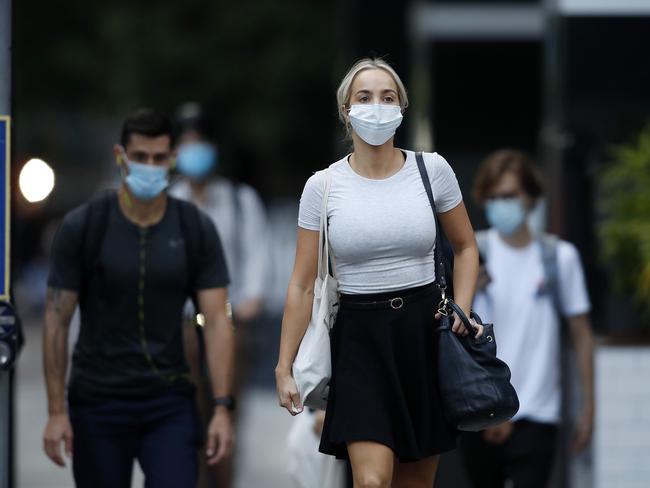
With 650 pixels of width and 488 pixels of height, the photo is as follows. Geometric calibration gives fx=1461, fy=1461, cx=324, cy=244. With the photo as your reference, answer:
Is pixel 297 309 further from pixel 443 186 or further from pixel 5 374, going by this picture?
pixel 5 374

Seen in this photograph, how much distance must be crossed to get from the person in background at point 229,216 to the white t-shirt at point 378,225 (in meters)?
3.05

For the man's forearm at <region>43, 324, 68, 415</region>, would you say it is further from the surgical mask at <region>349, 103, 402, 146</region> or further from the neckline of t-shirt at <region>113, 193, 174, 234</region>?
the surgical mask at <region>349, 103, 402, 146</region>

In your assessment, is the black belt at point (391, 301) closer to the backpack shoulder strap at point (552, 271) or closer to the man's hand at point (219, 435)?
the man's hand at point (219, 435)

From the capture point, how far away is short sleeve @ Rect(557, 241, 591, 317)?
6.12m

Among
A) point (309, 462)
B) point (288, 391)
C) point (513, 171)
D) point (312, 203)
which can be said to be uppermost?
point (513, 171)

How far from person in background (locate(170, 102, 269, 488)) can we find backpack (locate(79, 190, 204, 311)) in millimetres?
2160

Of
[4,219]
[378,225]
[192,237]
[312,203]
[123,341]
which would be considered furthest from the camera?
[192,237]

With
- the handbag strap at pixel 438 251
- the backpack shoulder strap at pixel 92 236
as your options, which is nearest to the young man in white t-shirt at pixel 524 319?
the handbag strap at pixel 438 251

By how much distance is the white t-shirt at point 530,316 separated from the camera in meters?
6.04

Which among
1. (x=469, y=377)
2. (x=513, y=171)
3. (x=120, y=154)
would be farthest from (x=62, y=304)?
(x=513, y=171)

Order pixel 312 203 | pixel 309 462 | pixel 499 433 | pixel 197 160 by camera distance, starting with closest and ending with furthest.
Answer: pixel 312 203
pixel 309 462
pixel 499 433
pixel 197 160

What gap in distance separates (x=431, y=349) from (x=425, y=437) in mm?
282

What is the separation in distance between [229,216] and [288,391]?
324cm

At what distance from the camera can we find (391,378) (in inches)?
182
